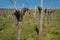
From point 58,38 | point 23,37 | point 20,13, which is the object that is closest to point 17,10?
point 20,13

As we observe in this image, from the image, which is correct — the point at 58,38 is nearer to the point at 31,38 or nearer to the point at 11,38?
the point at 31,38

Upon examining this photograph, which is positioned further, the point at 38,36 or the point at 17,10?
the point at 38,36

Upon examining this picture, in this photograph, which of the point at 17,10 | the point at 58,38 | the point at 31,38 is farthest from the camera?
the point at 58,38

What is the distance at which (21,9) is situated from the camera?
74.1ft

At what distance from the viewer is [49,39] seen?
32562 millimetres

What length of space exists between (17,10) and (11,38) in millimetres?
11648

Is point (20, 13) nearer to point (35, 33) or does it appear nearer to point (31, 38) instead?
point (31, 38)

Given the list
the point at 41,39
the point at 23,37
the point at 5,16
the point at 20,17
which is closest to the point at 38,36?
the point at 41,39

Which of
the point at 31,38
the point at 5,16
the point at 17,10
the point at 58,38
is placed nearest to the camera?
the point at 17,10

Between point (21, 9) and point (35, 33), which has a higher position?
point (21, 9)

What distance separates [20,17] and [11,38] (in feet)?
36.4

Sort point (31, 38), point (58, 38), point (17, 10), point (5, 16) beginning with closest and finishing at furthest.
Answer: point (17, 10)
point (31, 38)
point (58, 38)
point (5, 16)

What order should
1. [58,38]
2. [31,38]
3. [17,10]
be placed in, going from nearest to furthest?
[17,10] → [31,38] → [58,38]

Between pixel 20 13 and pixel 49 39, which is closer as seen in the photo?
pixel 20 13
